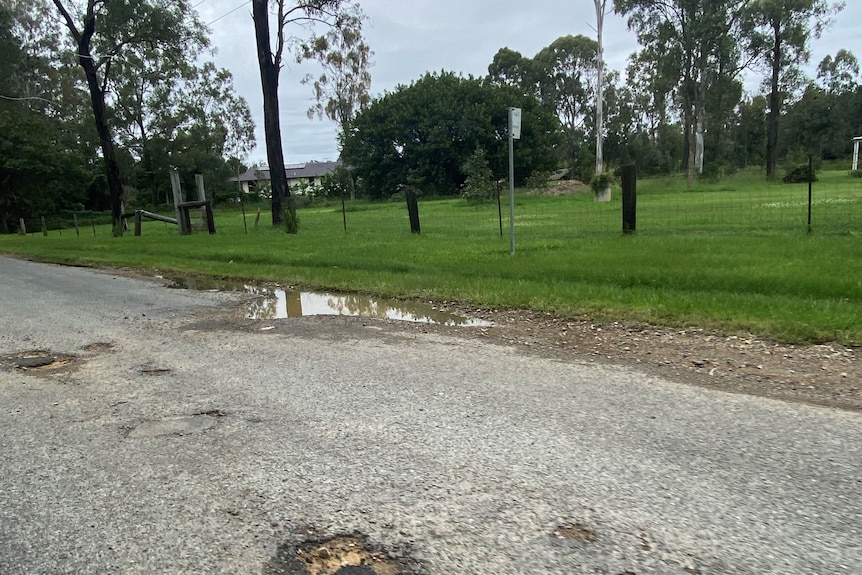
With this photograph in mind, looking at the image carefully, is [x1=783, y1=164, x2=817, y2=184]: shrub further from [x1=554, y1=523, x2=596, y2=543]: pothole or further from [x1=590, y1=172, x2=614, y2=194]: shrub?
[x1=554, y1=523, x2=596, y2=543]: pothole

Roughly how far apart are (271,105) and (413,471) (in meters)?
23.6

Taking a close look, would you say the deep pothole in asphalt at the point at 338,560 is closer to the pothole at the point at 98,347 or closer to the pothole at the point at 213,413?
the pothole at the point at 213,413

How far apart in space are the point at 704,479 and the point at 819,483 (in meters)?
0.56

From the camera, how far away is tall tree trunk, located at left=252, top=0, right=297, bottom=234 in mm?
23219

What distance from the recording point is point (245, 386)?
4895 mm

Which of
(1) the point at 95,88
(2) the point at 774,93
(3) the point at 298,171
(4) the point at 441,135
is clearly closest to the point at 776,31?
(2) the point at 774,93

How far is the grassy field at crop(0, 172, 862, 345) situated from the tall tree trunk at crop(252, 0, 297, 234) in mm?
5512

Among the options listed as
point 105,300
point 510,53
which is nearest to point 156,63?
point 105,300

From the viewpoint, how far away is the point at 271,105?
24438mm

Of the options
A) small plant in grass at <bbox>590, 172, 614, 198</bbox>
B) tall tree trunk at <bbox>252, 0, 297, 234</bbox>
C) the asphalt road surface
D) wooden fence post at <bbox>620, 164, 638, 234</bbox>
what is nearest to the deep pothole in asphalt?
the asphalt road surface

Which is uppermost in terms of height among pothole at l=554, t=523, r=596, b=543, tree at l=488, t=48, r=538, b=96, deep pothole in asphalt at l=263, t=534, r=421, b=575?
tree at l=488, t=48, r=538, b=96

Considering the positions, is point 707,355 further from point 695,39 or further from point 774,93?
point 774,93

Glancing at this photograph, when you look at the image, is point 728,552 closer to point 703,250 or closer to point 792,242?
point 703,250

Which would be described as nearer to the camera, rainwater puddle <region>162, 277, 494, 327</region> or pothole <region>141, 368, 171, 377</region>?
pothole <region>141, 368, 171, 377</region>
